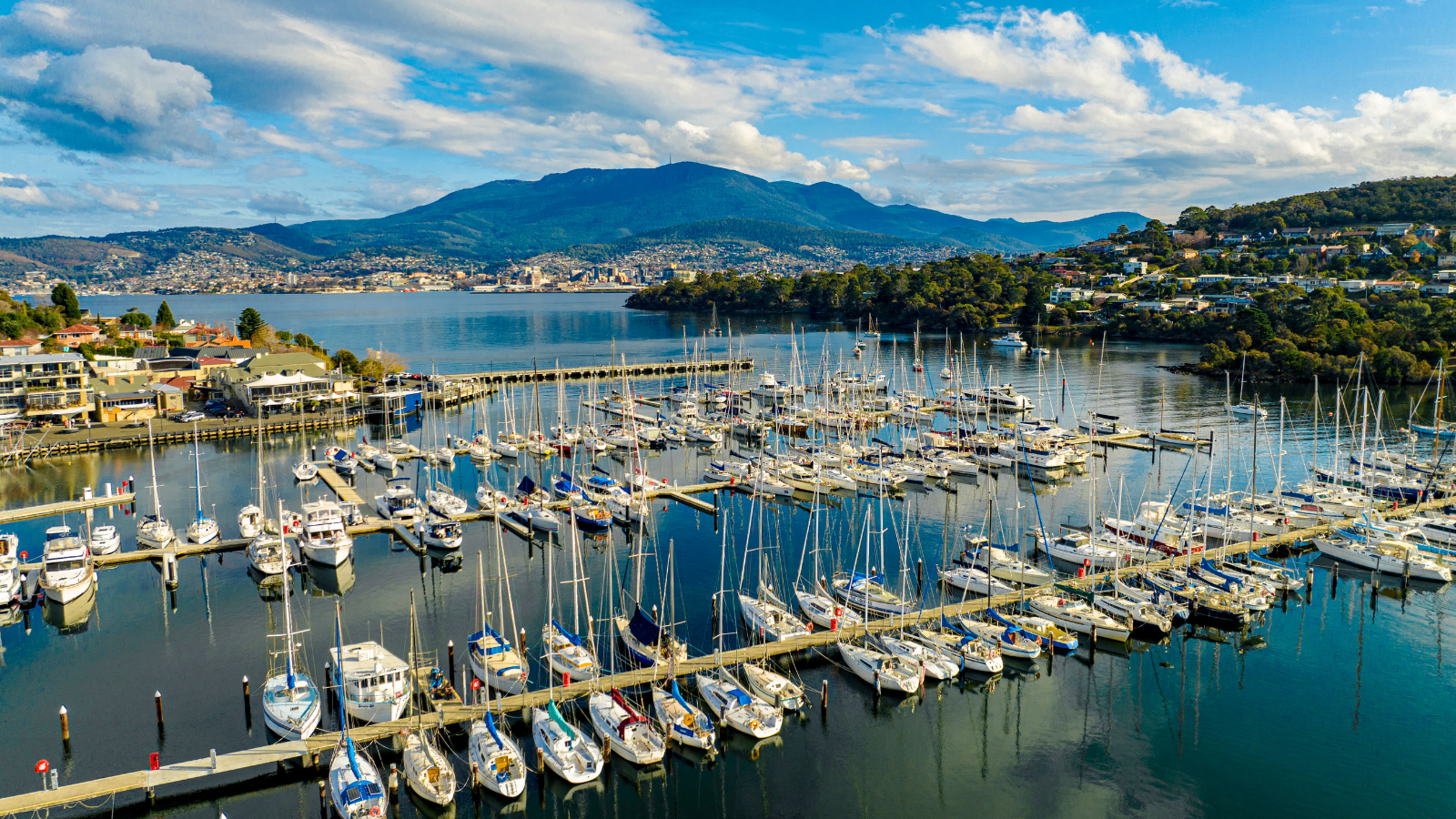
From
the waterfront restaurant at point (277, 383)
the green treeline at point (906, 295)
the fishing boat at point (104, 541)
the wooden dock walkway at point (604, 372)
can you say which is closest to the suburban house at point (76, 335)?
the waterfront restaurant at point (277, 383)

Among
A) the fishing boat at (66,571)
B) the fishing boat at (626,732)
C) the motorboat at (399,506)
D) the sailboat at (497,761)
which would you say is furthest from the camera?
the motorboat at (399,506)

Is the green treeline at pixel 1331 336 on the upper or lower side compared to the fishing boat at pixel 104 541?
upper

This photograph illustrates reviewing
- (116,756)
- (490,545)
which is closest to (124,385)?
(490,545)

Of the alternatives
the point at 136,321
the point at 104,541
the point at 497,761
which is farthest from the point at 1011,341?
the point at 136,321

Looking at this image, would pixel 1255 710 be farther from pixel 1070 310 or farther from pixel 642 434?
pixel 1070 310

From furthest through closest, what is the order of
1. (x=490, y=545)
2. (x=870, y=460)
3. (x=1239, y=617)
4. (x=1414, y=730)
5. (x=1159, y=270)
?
(x=1159, y=270) < (x=870, y=460) < (x=490, y=545) < (x=1239, y=617) < (x=1414, y=730)

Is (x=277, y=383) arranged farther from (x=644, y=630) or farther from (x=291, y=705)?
(x=644, y=630)

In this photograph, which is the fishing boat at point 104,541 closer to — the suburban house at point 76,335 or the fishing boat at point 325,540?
the fishing boat at point 325,540
